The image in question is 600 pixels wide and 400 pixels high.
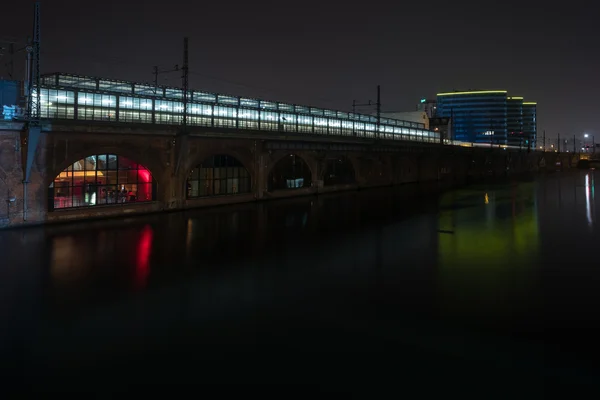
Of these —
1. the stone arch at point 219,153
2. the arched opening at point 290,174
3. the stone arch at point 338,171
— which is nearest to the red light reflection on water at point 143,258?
the stone arch at point 219,153

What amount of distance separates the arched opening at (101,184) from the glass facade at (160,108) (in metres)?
3.25

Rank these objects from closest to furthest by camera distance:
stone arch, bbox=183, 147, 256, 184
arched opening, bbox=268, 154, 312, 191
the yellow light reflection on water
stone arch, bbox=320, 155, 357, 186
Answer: the yellow light reflection on water, stone arch, bbox=183, 147, 256, 184, arched opening, bbox=268, 154, 312, 191, stone arch, bbox=320, 155, 357, 186

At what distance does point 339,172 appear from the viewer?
212 ft

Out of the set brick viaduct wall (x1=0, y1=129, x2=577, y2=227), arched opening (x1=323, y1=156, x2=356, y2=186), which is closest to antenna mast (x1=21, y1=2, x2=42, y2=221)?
brick viaduct wall (x1=0, y1=129, x2=577, y2=227)

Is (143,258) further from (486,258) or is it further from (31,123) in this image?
(486,258)

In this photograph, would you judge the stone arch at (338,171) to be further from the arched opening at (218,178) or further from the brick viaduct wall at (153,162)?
the arched opening at (218,178)

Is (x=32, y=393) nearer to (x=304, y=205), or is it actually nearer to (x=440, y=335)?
(x=440, y=335)

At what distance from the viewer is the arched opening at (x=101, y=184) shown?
30.3 m

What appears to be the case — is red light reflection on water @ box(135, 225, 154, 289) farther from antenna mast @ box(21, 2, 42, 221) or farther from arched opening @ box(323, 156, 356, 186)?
arched opening @ box(323, 156, 356, 186)

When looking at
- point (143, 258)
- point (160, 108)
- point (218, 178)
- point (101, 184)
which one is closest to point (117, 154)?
point (101, 184)

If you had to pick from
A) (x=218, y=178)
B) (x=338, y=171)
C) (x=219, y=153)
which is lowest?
(x=218, y=178)

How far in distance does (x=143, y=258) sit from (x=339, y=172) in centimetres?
4645

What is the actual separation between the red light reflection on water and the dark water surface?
57mm

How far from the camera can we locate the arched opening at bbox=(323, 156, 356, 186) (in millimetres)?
61875
